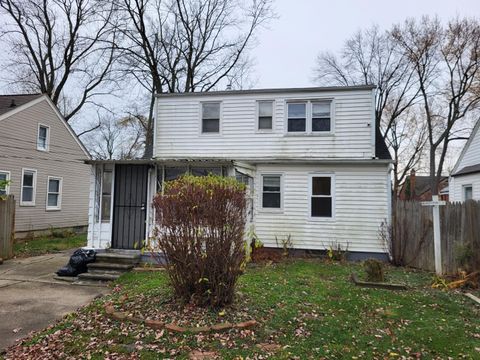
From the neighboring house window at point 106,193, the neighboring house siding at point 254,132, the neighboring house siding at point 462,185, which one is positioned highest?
the neighboring house siding at point 254,132

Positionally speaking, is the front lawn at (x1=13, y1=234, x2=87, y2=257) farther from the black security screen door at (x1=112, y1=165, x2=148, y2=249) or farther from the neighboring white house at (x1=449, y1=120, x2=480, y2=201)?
the neighboring white house at (x1=449, y1=120, x2=480, y2=201)

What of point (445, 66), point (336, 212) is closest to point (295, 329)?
point (336, 212)

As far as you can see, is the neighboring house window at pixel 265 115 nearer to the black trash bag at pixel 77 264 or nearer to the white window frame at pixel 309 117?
the white window frame at pixel 309 117

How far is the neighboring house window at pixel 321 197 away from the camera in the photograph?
10867 mm

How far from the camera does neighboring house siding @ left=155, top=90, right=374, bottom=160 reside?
11.0 meters

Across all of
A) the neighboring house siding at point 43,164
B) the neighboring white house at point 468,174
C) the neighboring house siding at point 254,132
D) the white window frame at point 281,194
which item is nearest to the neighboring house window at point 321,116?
the neighboring house siding at point 254,132

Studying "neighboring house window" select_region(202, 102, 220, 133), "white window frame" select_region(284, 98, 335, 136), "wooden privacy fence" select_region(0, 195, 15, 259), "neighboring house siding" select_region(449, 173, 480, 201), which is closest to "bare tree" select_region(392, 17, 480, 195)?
"neighboring house siding" select_region(449, 173, 480, 201)

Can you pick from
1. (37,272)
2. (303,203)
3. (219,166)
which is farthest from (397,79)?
(37,272)

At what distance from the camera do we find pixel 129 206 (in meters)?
9.80

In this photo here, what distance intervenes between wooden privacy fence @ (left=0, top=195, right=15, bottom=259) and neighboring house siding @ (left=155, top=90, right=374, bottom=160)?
4604 millimetres

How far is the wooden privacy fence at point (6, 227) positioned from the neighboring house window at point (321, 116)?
31.0 ft

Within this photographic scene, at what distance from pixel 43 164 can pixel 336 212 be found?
13.1 m

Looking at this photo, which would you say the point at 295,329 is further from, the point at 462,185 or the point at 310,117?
the point at 462,185

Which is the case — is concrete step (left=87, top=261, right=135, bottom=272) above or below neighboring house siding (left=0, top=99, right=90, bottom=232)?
below
